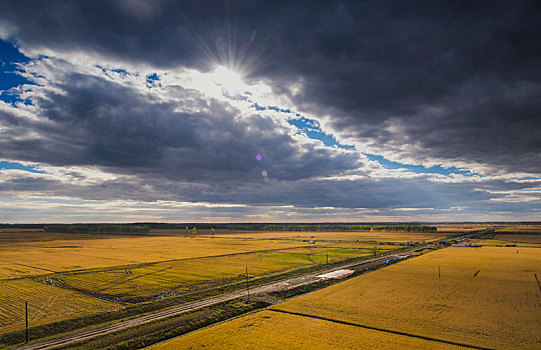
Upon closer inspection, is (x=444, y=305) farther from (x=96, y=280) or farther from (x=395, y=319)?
(x=96, y=280)

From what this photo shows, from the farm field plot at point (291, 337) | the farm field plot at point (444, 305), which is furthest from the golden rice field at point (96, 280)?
the farm field plot at point (444, 305)

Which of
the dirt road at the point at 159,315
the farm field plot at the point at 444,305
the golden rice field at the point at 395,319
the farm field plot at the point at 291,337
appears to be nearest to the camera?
the farm field plot at the point at 291,337

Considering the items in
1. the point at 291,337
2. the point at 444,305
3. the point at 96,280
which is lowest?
the point at 444,305

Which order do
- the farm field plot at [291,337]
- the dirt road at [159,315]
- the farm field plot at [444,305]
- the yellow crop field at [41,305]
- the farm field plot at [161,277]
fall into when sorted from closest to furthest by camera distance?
the farm field plot at [291,337] → the dirt road at [159,315] → the farm field plot at [444,305] → the yellow crop field at [41,305] → the farm field plot at [161,277]

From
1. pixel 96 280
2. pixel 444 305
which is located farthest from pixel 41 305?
pixel 444 305

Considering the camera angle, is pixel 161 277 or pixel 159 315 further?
pixel 161 277

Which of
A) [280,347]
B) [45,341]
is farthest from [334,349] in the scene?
[45,341]

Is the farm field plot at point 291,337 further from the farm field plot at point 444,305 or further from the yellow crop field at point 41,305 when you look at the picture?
the yellow crop field at point 41,305
